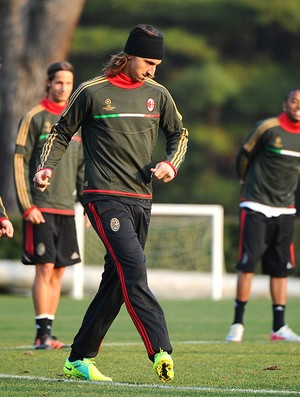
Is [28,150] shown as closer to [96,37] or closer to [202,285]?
[202,285]

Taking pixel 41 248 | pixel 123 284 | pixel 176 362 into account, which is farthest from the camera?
pixel 41 248

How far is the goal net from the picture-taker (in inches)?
718

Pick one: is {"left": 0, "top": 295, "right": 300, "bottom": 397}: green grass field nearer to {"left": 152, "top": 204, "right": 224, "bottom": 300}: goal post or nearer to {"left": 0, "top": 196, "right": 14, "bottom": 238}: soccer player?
{"left": 0, "top": 196, "right": 14, "bottom": 238}: soccer player

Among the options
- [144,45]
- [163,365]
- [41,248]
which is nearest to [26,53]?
[41,248]

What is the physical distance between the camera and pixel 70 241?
1019 cm

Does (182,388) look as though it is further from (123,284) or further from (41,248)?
(41,248)

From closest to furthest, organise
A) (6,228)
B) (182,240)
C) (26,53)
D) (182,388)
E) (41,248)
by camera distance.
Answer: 1. (182,388)
2. (6,228)
3. (41,248)
4. (182,240)
5. (26,53)

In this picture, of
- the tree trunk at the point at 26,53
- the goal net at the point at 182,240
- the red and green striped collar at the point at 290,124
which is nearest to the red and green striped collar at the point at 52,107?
the red and green striped collar at the point at 290,124

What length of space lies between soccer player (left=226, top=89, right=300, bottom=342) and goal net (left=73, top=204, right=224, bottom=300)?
6.95m

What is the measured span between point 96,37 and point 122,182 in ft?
81.6

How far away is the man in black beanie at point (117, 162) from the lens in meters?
7.41

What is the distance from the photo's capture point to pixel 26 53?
2252 cm

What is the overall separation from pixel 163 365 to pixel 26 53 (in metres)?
15.9

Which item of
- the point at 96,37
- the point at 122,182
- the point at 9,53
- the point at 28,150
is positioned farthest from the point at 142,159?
the point at 96,37
